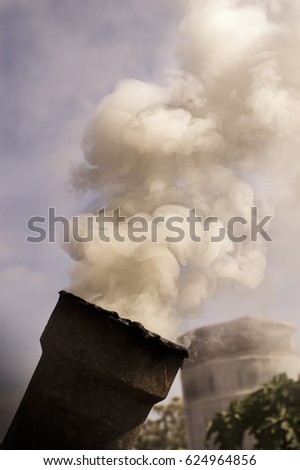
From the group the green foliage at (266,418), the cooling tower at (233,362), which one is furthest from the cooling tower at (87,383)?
the cooling tower at (233,362)

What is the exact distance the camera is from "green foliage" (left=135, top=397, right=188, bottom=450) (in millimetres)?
40062

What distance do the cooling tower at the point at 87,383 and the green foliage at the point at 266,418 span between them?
51.0 feet

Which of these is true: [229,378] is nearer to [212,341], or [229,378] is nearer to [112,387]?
[212,341]

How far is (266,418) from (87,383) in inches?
668

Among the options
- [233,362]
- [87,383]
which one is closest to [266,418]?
[87,383]

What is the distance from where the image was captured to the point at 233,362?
40.0m

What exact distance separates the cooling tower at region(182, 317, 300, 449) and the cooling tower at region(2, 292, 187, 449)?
3386cm

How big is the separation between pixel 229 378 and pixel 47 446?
119 ft

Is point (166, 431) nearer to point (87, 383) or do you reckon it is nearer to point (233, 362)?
point (233, 362)

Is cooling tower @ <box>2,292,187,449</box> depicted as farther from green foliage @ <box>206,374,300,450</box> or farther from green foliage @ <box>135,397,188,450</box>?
green foliage @ <box>135,397,188,450</box>

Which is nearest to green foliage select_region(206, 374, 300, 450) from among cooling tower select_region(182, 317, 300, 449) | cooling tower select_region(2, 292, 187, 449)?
cooling tower select_region(2, 292, 187, 449)

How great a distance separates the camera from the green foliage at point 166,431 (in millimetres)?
40062

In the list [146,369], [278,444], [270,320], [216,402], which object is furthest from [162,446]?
[146,369]

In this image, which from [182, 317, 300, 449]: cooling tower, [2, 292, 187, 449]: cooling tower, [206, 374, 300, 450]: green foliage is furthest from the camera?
[182, 317, 300, 449]: cooling tower
